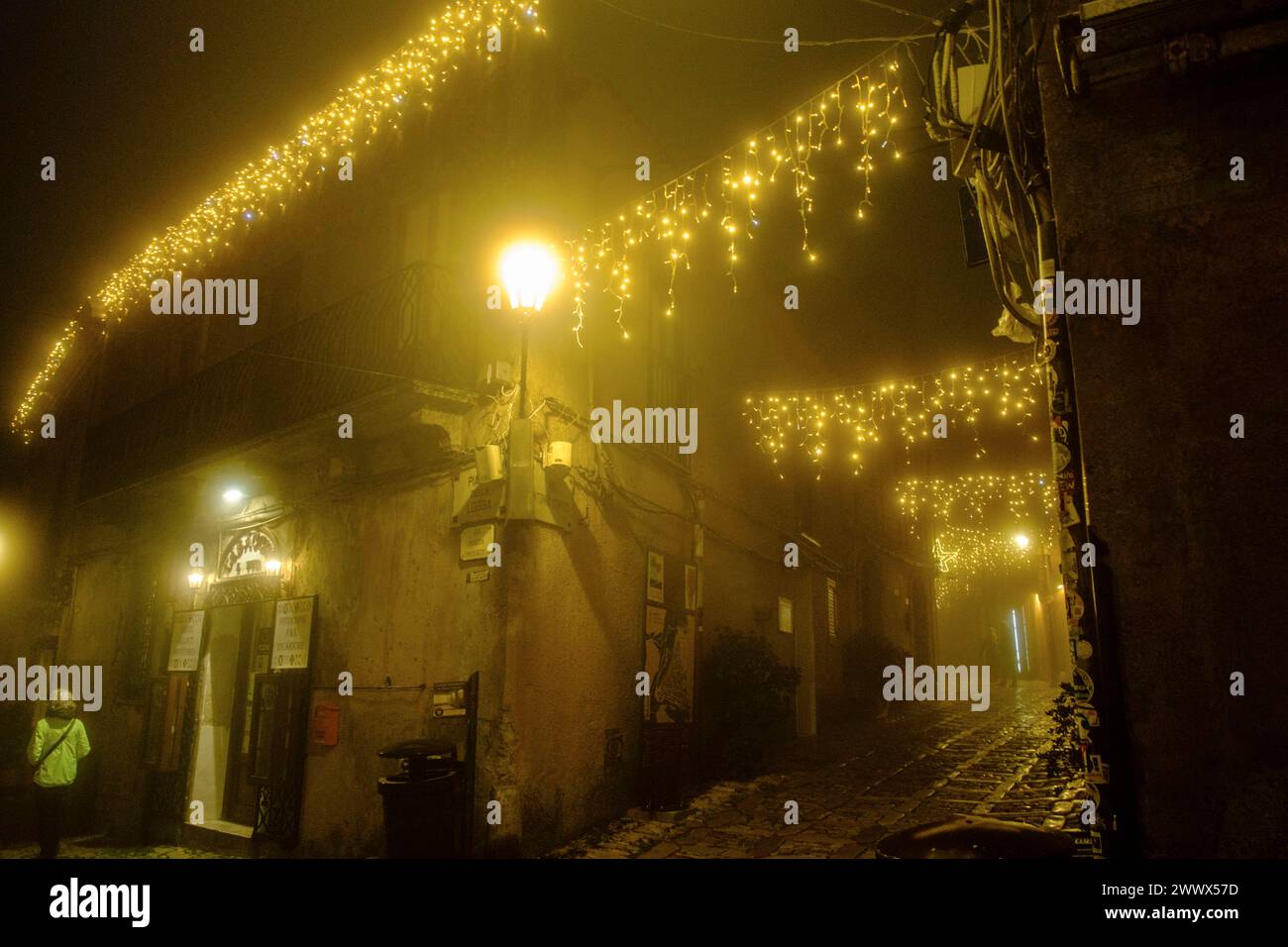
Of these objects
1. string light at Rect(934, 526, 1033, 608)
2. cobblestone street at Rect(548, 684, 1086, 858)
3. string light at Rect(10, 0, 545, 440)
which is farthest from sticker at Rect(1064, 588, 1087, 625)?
string light at Rect(934, 526, 1033, 608)

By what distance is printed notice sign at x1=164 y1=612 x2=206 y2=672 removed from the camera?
10281mm

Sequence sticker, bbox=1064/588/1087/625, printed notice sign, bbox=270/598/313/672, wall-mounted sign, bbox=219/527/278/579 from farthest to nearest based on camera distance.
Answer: wall-mounted sign, bbox=219/527/278/579
printed notice sign, bbox=270/598/313/672
sticker, bbox=1064/588/1087/625

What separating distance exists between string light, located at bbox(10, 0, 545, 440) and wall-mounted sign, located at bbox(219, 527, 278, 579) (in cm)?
515

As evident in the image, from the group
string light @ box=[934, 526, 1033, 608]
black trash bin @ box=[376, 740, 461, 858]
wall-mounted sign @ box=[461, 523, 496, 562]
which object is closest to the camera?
black trash bin @ box=[376, 740, 461, 858]

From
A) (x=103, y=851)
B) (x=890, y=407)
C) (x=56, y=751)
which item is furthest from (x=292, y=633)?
(x=890, y=407)

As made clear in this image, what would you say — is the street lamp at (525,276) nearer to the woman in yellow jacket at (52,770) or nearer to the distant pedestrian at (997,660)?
the woman in yellow jacket at (52,770)

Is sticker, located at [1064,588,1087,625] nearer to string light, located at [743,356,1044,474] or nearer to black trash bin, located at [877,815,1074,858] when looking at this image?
black trash bin, located at [877,815,1074,858]

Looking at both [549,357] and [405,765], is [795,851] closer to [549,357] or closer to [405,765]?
[405,765]

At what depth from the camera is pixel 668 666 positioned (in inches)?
373

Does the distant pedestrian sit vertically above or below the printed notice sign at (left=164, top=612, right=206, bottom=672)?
below

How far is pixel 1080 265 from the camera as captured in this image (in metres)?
4.04

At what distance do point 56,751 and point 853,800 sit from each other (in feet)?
31.3

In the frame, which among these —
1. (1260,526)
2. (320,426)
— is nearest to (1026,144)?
(1260,526)
